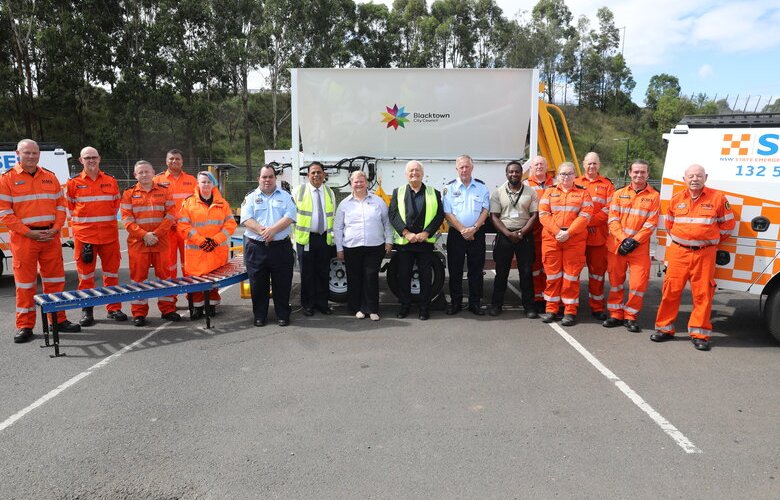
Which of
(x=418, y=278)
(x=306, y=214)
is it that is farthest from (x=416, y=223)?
(x=306, y=214)

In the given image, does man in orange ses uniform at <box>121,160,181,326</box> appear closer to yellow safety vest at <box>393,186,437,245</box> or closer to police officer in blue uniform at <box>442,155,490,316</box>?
yellow safety vest at <box>393,186,437,245</box>

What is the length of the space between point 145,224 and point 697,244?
19.5ft

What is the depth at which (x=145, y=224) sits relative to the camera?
6.21 m

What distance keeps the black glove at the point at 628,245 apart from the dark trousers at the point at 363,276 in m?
2.64

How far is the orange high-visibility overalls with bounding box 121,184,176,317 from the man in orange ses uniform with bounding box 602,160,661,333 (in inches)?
201

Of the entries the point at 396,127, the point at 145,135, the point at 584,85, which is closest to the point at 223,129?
the point at 145,135

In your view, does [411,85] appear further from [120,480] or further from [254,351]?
[120,480]

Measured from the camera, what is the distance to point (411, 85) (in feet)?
22.4

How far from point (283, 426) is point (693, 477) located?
255cm

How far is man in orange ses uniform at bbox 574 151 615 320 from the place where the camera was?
6191 mm

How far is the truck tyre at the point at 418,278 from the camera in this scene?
654 cm

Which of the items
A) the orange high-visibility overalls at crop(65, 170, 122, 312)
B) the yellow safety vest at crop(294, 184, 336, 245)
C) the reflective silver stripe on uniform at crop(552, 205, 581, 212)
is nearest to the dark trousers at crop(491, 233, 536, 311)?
the reflective silver stripe on uniform at crop(552, 205, 581, 212)

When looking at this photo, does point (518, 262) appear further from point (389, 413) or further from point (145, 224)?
point (145, 224)

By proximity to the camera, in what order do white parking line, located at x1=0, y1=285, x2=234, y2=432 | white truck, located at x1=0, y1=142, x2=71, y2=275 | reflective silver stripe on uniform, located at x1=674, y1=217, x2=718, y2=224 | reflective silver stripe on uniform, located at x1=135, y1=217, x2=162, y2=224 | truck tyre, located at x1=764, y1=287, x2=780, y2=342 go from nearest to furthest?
white parking line, located at x1=0, y1=285, x2=234, y2=432, reflective silver stripe on uniform, located at x1=674, y1=217, x2=718, y2=224, truck tyre, located at x1=764, y1=287, x2=780, y2=342, reflective silver stripe on uniform, located at x1=135, y1=217, x2=162, y2=224, white truck, located at x1=0, y1=142, x2=71, y2=275
